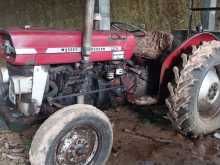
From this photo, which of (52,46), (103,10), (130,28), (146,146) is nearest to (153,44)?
(130,28)

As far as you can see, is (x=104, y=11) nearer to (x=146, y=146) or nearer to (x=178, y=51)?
(x=178, y=51)

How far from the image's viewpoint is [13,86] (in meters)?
2.77

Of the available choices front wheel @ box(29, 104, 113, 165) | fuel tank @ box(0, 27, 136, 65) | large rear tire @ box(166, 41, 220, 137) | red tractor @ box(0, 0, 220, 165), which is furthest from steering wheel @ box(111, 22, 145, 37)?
front wheel @ box(29, 104, 113, 165)

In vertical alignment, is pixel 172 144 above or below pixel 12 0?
below

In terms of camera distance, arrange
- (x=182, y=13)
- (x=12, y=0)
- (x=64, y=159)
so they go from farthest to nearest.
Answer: (x=12, y=0) → (x=182, y=13) → (x=64, y=159)

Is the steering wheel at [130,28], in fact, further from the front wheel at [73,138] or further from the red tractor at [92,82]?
the front wheel at [73,138]

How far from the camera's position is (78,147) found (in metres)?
2.73

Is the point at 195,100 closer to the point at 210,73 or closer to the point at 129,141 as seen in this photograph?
the point at 210,73

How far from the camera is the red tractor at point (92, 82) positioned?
2658 mm

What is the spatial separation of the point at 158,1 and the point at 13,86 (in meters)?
8.24

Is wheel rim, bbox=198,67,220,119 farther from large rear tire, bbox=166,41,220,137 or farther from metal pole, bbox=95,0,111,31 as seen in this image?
metal pole, bbox=95,0,111,31

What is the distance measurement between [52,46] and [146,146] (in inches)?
54.2

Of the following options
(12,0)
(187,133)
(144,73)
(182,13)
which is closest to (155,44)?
(144,73)

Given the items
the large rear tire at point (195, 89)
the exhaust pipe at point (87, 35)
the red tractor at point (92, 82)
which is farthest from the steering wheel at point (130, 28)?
the exhaust pipe at point (87, 35)
